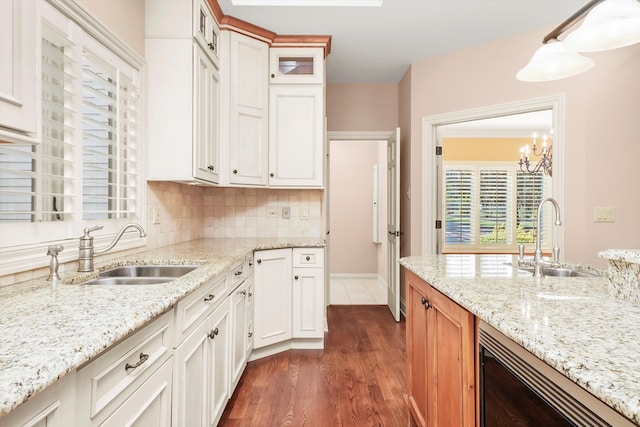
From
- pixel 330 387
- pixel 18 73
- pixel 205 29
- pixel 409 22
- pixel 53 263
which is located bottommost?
pixel 330 387

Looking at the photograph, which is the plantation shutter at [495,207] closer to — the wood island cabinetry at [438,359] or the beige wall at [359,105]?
the beige wall at [359,105]

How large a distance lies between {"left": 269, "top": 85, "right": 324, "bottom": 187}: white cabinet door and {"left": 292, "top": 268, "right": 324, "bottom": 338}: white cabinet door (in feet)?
2.59

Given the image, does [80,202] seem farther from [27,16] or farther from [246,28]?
[246,28]

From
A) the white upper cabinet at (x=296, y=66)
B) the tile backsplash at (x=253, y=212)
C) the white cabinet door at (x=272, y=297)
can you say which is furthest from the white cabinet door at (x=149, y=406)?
the white upper cabinet at (x=296, y=66)

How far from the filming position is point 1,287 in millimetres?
1187

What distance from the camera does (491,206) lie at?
6465mm

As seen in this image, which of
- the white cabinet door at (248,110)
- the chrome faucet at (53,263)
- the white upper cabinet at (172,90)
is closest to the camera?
the chrome faucet at (53,263)

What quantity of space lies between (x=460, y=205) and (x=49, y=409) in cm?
662

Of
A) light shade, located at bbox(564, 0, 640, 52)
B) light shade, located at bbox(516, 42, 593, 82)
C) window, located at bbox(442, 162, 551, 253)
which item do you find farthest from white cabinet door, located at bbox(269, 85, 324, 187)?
window, located at bbox(442, 162, 551, 253)

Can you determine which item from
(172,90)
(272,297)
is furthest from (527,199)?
(172,90)

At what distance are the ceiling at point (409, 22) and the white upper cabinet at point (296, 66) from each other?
151 mm

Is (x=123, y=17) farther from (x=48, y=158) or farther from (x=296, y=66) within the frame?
(x=296, y=66)

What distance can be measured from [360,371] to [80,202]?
6.68 feet

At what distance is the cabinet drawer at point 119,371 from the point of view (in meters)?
0.77
